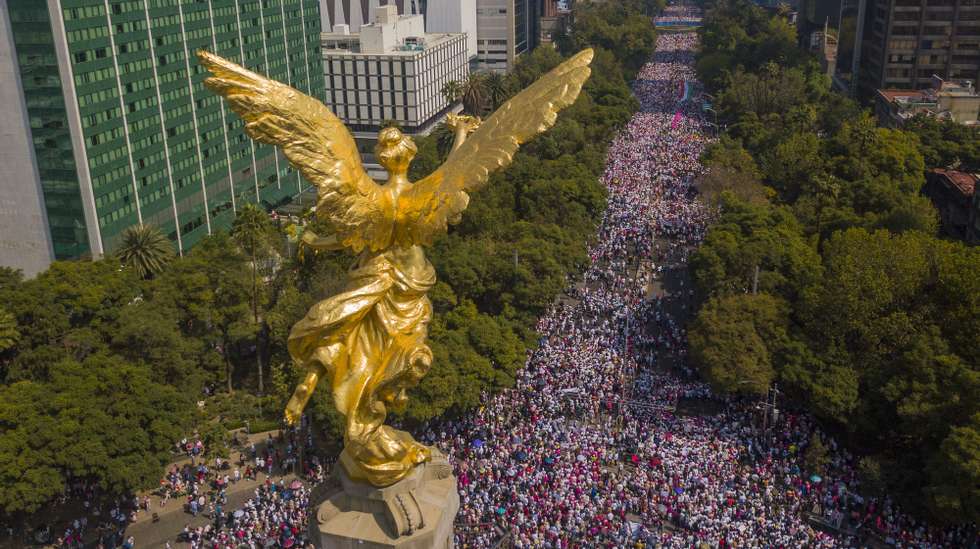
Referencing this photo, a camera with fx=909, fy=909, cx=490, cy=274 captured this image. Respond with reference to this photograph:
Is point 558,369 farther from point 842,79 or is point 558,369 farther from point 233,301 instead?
point 842,79

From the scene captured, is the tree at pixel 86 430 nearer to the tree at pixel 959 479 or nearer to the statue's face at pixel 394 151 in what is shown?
the statue's face at pixel 394 151

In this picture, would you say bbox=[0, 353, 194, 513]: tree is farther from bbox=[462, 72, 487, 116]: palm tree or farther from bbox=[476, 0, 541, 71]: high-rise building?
bbox=[476, 0, 541, 71]: high-rise building

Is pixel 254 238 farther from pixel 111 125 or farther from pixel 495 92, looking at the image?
pixel 495 92

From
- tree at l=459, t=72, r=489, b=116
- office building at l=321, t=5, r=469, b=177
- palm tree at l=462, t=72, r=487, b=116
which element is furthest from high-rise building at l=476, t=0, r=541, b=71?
palm tree at l=462, t=72, r=487, b=116

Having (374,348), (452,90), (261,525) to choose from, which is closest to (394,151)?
(374,348)

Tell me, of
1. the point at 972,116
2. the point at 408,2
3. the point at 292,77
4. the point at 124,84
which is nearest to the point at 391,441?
the point at 124,84

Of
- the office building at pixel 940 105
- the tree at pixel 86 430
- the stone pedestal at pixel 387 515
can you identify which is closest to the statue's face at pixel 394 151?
the stone pedestal at pixel 387 515
